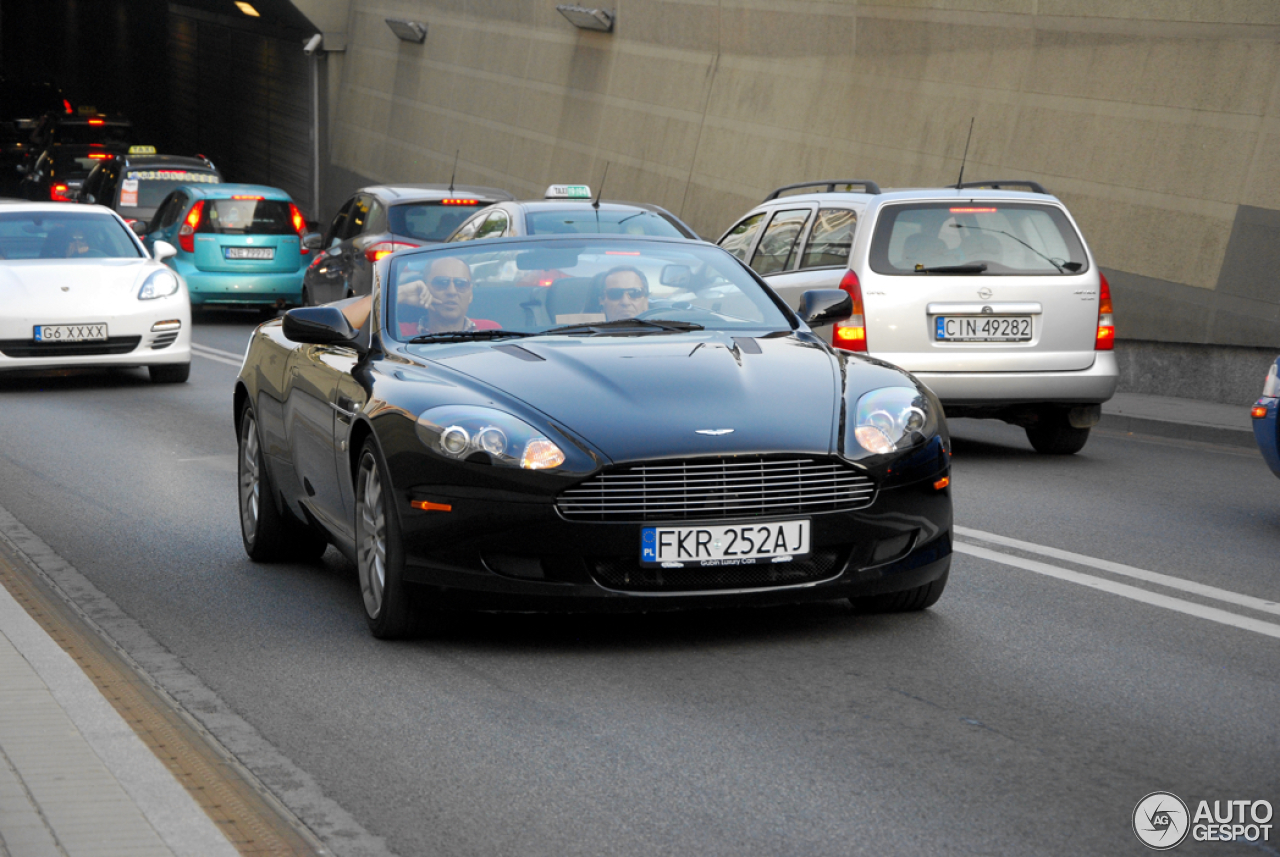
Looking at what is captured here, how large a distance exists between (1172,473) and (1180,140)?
6.24 m

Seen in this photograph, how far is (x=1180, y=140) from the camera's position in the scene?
16.7 m

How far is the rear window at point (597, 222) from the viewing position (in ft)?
48.0

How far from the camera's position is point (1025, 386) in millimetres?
11508

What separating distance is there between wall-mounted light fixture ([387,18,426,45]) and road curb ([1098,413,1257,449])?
25113 mm

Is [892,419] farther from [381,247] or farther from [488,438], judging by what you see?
[381,247]

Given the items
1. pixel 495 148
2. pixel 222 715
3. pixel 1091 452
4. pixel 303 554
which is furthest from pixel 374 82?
pixel 222 715

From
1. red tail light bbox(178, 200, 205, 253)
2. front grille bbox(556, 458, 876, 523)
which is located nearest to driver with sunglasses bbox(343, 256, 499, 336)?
front grille bbox(556, 458, 876, 523)

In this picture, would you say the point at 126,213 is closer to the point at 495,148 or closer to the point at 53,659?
the point at 495,148

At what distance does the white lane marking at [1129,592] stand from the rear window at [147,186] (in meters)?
22.1

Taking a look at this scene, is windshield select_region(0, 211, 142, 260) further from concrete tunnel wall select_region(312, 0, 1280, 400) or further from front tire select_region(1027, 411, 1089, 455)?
front tire select_region(1027, 411, 1089, 455)

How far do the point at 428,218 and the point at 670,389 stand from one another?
14.1 metres

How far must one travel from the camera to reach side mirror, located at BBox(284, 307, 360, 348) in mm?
6934

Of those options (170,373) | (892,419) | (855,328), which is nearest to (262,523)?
(892,419)

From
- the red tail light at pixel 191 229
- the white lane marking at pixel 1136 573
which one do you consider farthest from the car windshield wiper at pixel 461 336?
the red tail light at pixel 191 229
